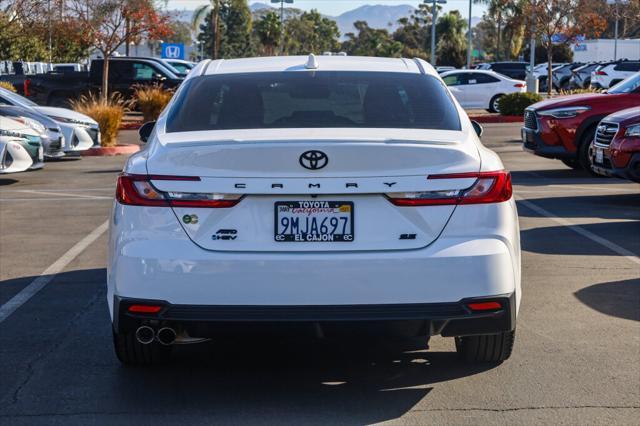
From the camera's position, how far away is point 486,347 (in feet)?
19.3

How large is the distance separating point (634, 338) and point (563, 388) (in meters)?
1.25

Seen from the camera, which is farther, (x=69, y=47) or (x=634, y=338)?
(x=69, y=47)

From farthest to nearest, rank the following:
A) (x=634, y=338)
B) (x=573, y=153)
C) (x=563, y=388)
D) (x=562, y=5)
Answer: (x=562, y=5) → (x=573, y=153) → (x=634, y=338) → (x=563, y=388)

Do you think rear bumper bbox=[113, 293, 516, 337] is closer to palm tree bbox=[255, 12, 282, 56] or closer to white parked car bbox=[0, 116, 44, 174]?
white parked car bbox=[0, 116, 44, 174]

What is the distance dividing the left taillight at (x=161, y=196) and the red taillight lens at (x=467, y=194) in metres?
0.76

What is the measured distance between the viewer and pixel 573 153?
16.4 metres

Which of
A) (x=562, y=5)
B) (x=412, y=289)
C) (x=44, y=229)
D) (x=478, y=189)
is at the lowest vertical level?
(x=44, y=229)

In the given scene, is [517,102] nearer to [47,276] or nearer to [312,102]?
[47,276]

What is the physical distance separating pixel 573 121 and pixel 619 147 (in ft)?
12.2

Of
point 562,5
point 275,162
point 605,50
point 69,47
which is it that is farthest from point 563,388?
point 605,50

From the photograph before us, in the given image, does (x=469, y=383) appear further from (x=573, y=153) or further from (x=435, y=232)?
(x=573, y=153)

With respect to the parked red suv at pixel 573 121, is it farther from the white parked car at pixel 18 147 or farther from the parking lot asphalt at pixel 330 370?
the white parked car at pixel 18 147

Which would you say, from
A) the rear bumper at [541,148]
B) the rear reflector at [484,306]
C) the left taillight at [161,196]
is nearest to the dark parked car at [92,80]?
the rear bumper at [541,148]

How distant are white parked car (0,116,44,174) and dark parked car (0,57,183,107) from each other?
17351mm
